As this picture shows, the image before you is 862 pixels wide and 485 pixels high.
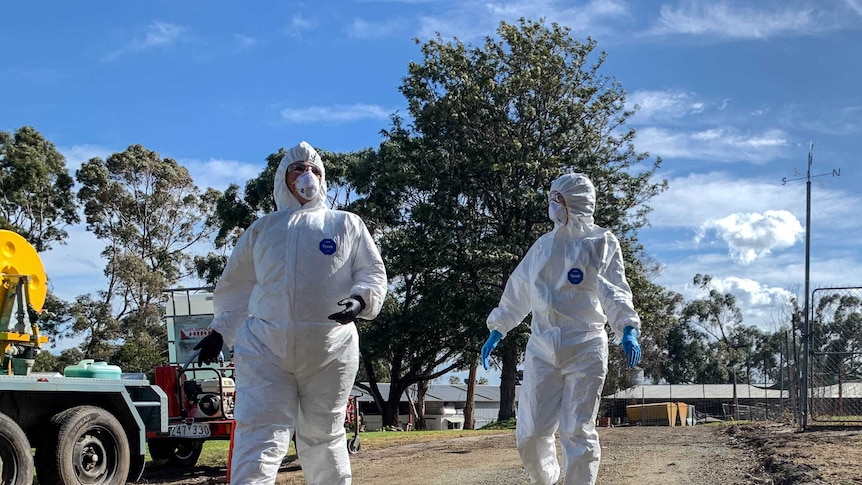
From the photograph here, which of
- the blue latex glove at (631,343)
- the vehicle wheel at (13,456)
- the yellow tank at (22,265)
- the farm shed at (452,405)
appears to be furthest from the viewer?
the farm shed at (452,405)

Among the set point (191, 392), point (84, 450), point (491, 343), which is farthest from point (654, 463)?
point (84, 450)

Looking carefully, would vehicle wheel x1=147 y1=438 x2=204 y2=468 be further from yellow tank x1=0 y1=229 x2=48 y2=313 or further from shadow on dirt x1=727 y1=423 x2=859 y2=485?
shadow on dirt x1=727 y1=423 x2=859 y2=485

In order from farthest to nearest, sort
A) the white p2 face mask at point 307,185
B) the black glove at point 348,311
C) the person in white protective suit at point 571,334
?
the person in white protective suit at point 571,334, the white p2 face mask at point 307,185, the black glove at point 348,311

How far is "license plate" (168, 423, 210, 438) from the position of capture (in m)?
10.0

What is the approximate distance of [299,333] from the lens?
14.4ft

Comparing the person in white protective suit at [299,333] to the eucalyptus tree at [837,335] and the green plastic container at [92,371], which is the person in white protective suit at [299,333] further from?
the eucalyptus tree at [837,335]

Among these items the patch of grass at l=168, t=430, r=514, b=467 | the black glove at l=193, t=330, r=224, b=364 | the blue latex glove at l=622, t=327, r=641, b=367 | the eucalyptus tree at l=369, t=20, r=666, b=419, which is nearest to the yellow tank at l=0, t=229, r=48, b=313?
the patch of grass at l=168, t=430, r=514, b=467

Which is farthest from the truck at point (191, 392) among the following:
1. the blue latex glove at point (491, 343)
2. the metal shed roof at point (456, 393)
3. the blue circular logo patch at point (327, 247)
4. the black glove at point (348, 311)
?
the metal shed roof at point (456, 393)

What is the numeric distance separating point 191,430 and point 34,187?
21815 millimetres

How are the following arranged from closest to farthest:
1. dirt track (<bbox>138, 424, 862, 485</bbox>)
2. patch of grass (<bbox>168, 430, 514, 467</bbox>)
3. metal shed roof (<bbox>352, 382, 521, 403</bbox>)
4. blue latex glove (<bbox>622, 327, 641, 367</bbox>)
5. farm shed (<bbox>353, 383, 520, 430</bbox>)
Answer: blue latex glove (<bbox>622, 327, 641, 367</bbox>)
dirt track (<bbox>138, 424, 862, 485</bbox>)
patch of grass (<bbox>168, 430, 514, 467</bbox>)
farm shed (<bbox>353, 383, 520, 430</bbox>)
metal shed roof (<bbox>352, 382, 521, 403</bbox>)

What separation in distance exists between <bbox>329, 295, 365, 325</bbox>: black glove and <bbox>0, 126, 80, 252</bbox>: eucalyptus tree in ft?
83.7

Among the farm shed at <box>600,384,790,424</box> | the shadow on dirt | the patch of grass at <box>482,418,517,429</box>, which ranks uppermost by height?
the shadow on dirt

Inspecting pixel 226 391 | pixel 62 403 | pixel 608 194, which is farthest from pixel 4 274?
pixel 608 194

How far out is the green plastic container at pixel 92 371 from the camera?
8.25m
